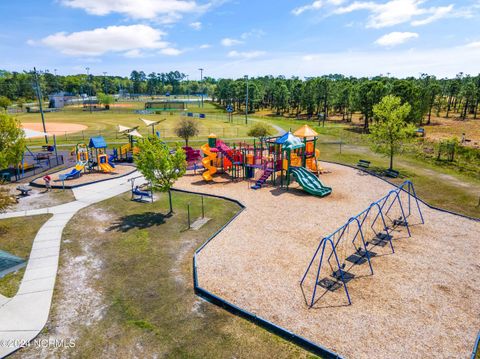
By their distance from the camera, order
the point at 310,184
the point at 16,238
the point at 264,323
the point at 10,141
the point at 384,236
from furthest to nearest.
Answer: the point at 10,141
the point at 310,184
the point at 384,236
the point at 16,238
the point at 264,323

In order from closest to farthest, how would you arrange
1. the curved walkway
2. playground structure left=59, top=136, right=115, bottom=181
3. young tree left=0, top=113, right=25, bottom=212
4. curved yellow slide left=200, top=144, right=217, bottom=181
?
the curved walkway → young tree left=0, top=113, right=25, bottom=212 → curved yellow slide left=200, top=144, right=217, bottom=181 → playground structure left=59, top=136, right=115, bottom=181

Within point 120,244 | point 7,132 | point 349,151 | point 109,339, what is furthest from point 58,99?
point 109,339

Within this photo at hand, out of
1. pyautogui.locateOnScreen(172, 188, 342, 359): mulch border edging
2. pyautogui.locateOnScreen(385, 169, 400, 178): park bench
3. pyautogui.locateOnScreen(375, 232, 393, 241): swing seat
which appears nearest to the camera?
pyautogui.locateOnScreen(172, 188, 342, 359): mulch border edging

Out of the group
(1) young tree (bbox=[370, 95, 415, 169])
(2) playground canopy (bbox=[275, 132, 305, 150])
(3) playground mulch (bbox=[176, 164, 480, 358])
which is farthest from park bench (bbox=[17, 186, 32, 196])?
(1) young tree (bbox=[370, 95, 415, 169])

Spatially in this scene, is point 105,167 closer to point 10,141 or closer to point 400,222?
point 10,141

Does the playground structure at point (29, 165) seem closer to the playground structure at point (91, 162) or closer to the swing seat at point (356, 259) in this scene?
the playground structure at point (91, 162)

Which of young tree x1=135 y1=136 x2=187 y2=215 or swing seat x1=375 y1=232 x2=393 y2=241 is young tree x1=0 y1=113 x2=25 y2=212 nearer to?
young tree x1=135 y1=136 x2=187 y2=215

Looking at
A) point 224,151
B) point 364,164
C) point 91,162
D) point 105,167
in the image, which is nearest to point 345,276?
point 224,151
